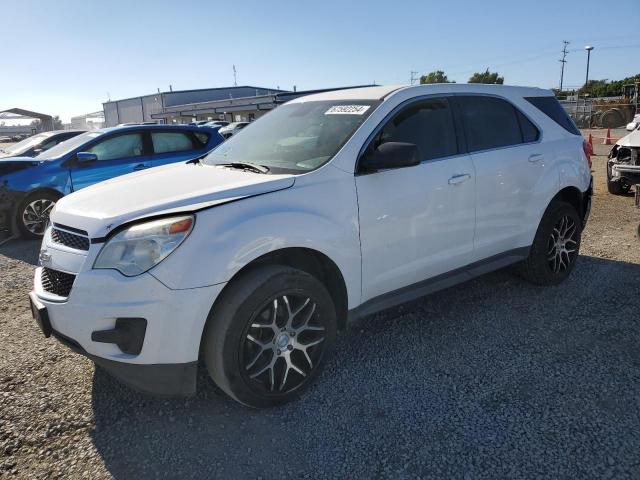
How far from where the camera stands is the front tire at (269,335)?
2.43 metres

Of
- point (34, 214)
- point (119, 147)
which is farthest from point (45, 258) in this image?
point (119, 147)

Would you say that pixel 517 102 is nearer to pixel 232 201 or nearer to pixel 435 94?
pixel 435 94

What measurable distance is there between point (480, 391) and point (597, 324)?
1.48 meters

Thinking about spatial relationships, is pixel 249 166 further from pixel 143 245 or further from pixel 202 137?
pixel 202 137

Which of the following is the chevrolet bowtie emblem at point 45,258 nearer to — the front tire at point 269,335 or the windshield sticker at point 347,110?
the front tire at point 269,335

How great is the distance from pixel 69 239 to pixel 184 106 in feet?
158

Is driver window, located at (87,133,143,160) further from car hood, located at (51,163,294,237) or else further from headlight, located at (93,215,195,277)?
headlight, located at (93,215,195,277)

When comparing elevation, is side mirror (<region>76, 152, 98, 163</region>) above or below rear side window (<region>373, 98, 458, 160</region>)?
below

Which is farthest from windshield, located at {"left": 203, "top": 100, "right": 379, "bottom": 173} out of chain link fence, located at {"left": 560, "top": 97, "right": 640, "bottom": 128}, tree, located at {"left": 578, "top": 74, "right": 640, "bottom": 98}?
tree, located at {"left": 578, "top": 74, "right": 640, "bottom": 98}

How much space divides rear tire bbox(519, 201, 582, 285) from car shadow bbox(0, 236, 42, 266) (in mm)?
5601

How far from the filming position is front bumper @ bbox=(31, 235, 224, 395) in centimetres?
226

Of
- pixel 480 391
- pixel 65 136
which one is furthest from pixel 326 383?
pixel 65 136

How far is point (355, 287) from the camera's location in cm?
295

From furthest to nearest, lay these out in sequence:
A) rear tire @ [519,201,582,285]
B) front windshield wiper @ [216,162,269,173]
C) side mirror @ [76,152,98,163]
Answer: side mirror @ [76,152,98,163] → rear tire @ [519,201,582,285] → front windshield wiper @ [216,162,269,173]
